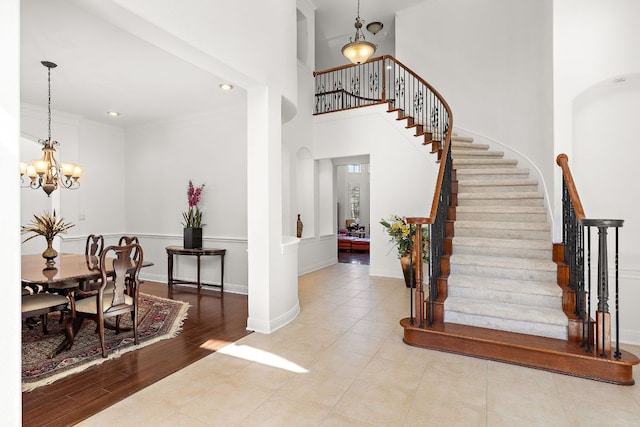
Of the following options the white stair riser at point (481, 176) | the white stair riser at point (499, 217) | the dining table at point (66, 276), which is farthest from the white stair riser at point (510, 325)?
the dining table at point (66, 276)

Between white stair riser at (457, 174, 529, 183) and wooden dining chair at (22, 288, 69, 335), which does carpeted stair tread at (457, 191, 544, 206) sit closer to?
white stair riser at (457, 174, 529, 183)

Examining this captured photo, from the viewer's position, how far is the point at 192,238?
583cm

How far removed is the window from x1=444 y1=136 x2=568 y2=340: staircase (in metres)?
9.69

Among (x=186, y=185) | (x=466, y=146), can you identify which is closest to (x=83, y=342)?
(x=186, y=185)

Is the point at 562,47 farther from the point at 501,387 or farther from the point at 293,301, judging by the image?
the point at 293,301

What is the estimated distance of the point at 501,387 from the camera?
2621 millimetres

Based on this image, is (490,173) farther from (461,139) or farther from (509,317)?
(509,317)

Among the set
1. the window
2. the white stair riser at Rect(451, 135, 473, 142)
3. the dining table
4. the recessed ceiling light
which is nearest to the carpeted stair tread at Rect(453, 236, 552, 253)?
the white stair riser at Rect(451, 135, 473, 142)

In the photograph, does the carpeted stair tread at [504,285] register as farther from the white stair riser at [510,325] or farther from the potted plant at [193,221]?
the potted plant at [193,221]

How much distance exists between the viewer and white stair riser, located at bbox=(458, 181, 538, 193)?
5129mm

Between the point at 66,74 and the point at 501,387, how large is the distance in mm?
5538

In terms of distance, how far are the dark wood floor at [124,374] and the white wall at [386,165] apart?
3.33m

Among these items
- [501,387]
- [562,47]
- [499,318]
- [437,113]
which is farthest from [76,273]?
[437,113]
